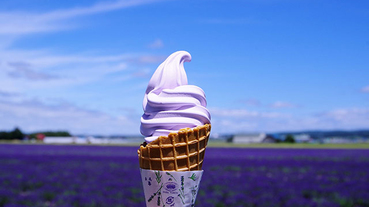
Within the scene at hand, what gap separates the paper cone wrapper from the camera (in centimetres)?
188

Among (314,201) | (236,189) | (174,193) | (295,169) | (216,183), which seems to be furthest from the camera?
(295,169)

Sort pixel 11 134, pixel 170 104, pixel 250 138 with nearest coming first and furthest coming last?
1. pixel 170 104
2. pixel 11 134
3. pixel 250 138

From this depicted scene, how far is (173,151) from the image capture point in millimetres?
1955

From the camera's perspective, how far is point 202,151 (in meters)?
2.10

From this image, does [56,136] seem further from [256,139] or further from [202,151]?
[202,151]

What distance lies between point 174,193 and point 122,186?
7240 mm

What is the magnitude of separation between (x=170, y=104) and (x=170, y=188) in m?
0.48

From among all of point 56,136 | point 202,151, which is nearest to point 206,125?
point 202,151

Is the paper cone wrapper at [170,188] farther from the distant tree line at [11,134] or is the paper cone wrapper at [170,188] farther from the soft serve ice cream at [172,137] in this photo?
the distant tree line at [11,134]

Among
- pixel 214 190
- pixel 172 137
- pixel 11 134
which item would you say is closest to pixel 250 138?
pixel 11 134

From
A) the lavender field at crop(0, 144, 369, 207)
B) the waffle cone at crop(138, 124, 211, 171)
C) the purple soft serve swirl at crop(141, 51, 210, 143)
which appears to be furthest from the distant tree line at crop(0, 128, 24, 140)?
the waffle cone at crop(138, 124, 211, 171)

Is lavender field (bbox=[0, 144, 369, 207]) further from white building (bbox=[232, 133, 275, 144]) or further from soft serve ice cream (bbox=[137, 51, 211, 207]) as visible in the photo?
white building (bbox=[232, 133, 275, 144])

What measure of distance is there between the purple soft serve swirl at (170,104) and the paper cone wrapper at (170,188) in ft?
0.77

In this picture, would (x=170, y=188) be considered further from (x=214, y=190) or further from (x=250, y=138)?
(x=250, y=138)
